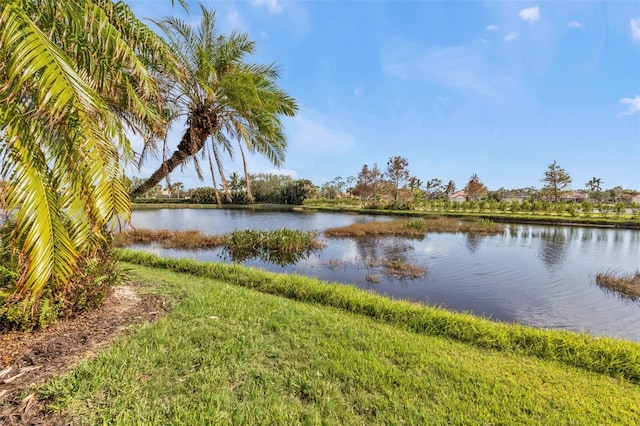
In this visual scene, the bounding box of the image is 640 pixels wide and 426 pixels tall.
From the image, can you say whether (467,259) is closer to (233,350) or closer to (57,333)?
(233,350)

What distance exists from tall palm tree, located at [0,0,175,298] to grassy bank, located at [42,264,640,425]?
1.15 m

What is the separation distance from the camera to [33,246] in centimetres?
225

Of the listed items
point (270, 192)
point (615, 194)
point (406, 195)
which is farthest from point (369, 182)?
point (615, 194)

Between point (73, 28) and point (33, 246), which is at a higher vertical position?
point (73, 28)

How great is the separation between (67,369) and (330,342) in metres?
2.76

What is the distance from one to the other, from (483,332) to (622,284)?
26.0 ft

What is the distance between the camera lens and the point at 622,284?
8617 mm

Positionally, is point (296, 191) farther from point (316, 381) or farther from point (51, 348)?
point (316, 381)

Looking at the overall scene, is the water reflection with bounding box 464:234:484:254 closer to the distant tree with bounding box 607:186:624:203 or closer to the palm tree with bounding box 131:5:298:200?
the palm tree with bounding box 131:5:298:200

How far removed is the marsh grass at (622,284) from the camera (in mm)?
8137

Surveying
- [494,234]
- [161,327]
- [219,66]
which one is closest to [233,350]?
[161,327]

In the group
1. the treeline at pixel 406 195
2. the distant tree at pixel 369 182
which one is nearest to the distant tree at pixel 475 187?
the treeline at pixel 406 195

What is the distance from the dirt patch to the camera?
88.6 inches

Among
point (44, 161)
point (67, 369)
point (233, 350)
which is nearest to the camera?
point (44, 161)
